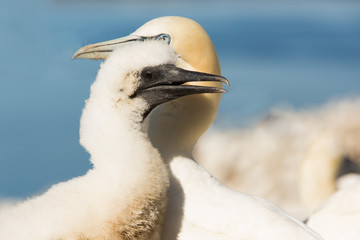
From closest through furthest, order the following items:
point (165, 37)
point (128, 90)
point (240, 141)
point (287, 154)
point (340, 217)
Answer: point (128, 90)
point (165, 37)
point (340, 217)
point (287, 154)
point (240, 141)

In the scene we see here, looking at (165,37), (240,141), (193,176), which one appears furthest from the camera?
(240,141)

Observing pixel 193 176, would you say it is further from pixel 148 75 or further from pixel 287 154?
pixel 287 154

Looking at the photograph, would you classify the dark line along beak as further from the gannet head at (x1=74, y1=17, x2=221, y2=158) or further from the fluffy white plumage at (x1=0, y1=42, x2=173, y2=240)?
the gannet head at (x1=74, y1=17, x2=221, y2=158)

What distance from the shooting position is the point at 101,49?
3949 millimetres

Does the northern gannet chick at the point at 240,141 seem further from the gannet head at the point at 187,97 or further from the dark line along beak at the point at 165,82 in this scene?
the dark line along beak at the point at 165,82

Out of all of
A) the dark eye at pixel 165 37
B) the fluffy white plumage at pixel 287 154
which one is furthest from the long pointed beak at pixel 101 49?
the fluffy white plumage at pixel 287 154

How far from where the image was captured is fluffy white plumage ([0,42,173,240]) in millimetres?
3258

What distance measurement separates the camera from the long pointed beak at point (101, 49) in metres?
3.94

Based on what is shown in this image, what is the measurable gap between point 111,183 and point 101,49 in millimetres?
978

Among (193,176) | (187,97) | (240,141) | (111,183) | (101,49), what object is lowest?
(240,141)

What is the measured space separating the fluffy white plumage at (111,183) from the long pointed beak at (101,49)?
0.49 meters

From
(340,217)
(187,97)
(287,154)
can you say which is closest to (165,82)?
(187,97)

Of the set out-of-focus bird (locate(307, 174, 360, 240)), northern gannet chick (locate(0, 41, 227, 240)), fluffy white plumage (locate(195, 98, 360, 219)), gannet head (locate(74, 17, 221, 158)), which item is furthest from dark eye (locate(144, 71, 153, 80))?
fluffy white plumage (locate(195, 98, 360, 219))

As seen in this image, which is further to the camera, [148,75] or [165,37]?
[165,37]
